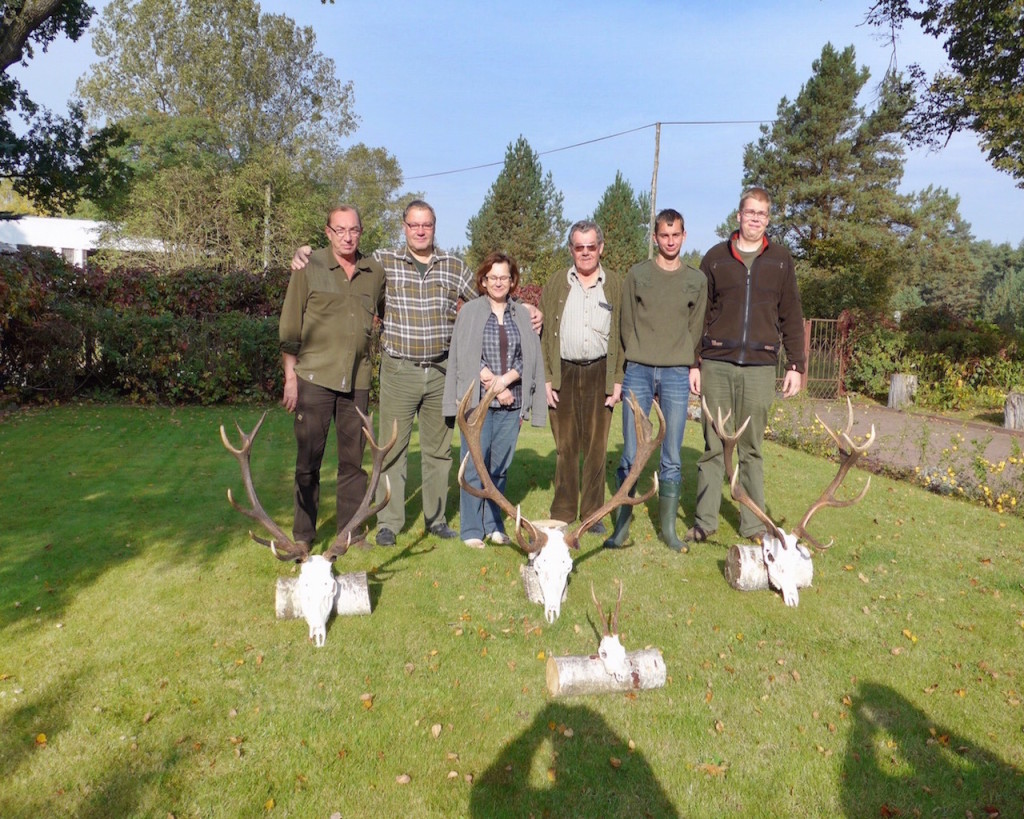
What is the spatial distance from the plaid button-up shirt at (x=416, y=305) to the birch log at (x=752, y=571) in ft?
9.01

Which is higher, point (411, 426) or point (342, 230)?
point (342, 230)

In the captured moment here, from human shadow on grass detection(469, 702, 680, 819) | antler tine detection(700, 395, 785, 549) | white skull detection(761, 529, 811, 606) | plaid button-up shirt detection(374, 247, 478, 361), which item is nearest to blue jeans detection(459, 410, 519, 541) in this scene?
plaid button-up shirt detection(374, 247, 478, 361)

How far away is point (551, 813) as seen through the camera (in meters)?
3.00

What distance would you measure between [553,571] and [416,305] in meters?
2.30

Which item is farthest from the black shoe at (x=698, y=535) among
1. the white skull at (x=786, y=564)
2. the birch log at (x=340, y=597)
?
the birch log at (x=340, y=597)

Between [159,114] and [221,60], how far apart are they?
413cm

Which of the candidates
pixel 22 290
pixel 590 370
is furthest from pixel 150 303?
pixel 590 370

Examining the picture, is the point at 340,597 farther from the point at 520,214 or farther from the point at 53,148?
the point at 520,214

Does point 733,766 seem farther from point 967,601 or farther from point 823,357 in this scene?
point 823,357

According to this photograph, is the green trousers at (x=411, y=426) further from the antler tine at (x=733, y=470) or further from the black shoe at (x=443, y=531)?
the antler tine at (x=733, y=470)

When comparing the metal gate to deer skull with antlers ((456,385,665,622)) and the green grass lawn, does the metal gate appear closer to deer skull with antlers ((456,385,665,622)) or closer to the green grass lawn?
the green grass lawn

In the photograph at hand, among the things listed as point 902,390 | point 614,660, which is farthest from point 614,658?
point 902,390

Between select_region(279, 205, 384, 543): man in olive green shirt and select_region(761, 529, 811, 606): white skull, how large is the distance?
10.4ft

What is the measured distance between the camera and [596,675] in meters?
3.80
